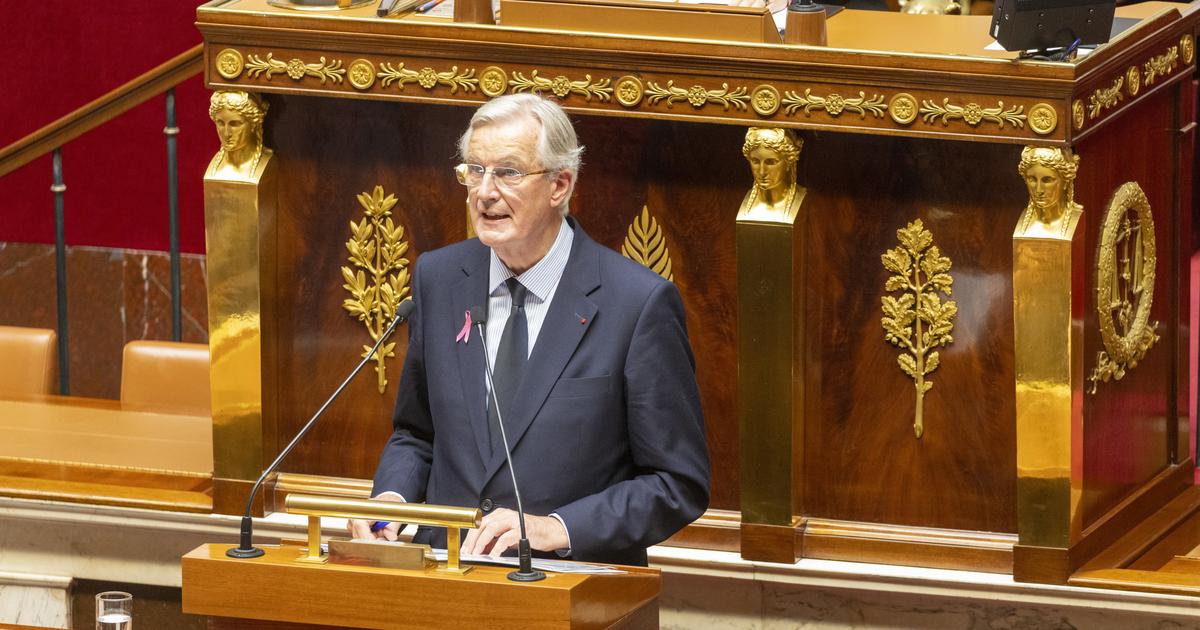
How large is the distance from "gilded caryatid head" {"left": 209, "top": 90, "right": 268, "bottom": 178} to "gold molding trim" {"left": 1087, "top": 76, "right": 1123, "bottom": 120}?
172 cm

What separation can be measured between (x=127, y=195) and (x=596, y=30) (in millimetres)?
3458

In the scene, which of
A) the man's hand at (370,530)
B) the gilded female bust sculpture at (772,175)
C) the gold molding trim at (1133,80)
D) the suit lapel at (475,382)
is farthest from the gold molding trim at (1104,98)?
the man's hand at (370,530)

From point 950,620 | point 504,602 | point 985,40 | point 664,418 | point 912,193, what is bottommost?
point 950,620

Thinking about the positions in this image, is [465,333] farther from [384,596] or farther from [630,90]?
[630,90]

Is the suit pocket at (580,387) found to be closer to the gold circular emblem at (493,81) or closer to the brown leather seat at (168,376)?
the gold circular emblem at (493,81)

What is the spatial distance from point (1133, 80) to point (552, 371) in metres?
1.54

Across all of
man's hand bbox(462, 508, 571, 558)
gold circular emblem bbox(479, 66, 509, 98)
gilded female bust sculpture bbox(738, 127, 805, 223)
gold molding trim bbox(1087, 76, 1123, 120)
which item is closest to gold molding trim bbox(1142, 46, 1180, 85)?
gold molding trim bbox(1087, 76, 1123, 120)

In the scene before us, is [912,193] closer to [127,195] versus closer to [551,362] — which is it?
[551,362]

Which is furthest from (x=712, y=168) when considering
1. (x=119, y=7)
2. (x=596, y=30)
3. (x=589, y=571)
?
(x=119, y=7)

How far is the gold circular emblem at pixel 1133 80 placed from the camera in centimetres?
436

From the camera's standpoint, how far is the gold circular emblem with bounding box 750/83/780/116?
4.28 m

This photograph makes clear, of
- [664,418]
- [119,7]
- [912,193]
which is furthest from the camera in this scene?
[119,7]

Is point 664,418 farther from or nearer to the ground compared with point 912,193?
nearer to the ground

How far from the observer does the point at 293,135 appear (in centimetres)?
470
